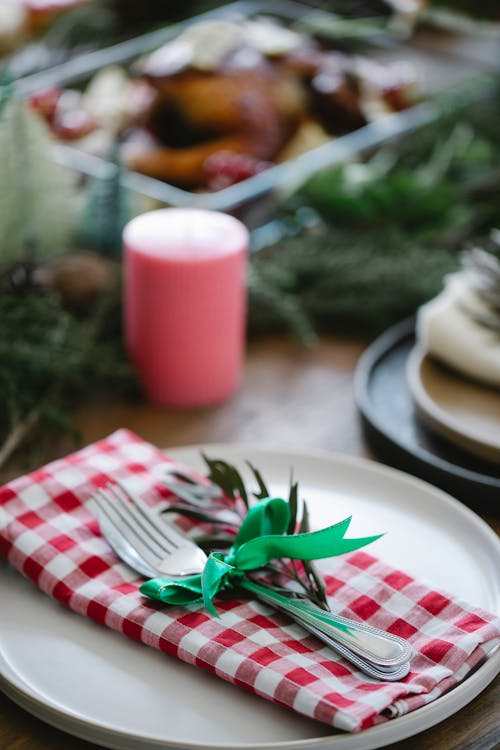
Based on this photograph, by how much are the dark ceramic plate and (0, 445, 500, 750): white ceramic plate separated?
4 centimetres

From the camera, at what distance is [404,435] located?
761mm

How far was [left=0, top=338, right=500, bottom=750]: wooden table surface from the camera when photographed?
2.61 ft

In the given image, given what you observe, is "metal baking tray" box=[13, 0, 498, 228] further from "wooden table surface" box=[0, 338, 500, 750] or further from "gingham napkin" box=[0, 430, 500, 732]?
"gingham napkin" box=[0, 430, 500, 732]

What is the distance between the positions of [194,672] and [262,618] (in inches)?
1.7

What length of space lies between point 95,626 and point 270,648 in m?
0.10

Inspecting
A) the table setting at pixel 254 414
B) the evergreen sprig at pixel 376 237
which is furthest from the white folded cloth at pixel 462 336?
the evergreen sprig at pixel 376 237

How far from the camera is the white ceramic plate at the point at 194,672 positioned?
1.55 ft

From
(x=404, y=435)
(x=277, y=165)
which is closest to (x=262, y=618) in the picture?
(x=404, y=435)

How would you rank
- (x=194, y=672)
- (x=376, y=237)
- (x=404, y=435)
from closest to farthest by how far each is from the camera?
(x=194, y=672) → (x=404, y=435) → (x=376, y=237)

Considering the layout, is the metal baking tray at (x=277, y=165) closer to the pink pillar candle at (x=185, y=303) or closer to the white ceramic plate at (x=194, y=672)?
the pink pillar candle at (x=185, y=303)

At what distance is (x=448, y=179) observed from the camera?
1.18 m

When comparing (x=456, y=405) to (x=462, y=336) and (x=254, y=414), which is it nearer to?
(x=462, y=336)

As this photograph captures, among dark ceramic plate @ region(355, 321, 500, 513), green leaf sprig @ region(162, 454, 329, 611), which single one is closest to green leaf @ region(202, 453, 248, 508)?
green leaf sprig @ region(162, 454, 329, 611)

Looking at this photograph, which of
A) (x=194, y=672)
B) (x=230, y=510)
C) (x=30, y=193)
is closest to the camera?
(x=194, y=672)
